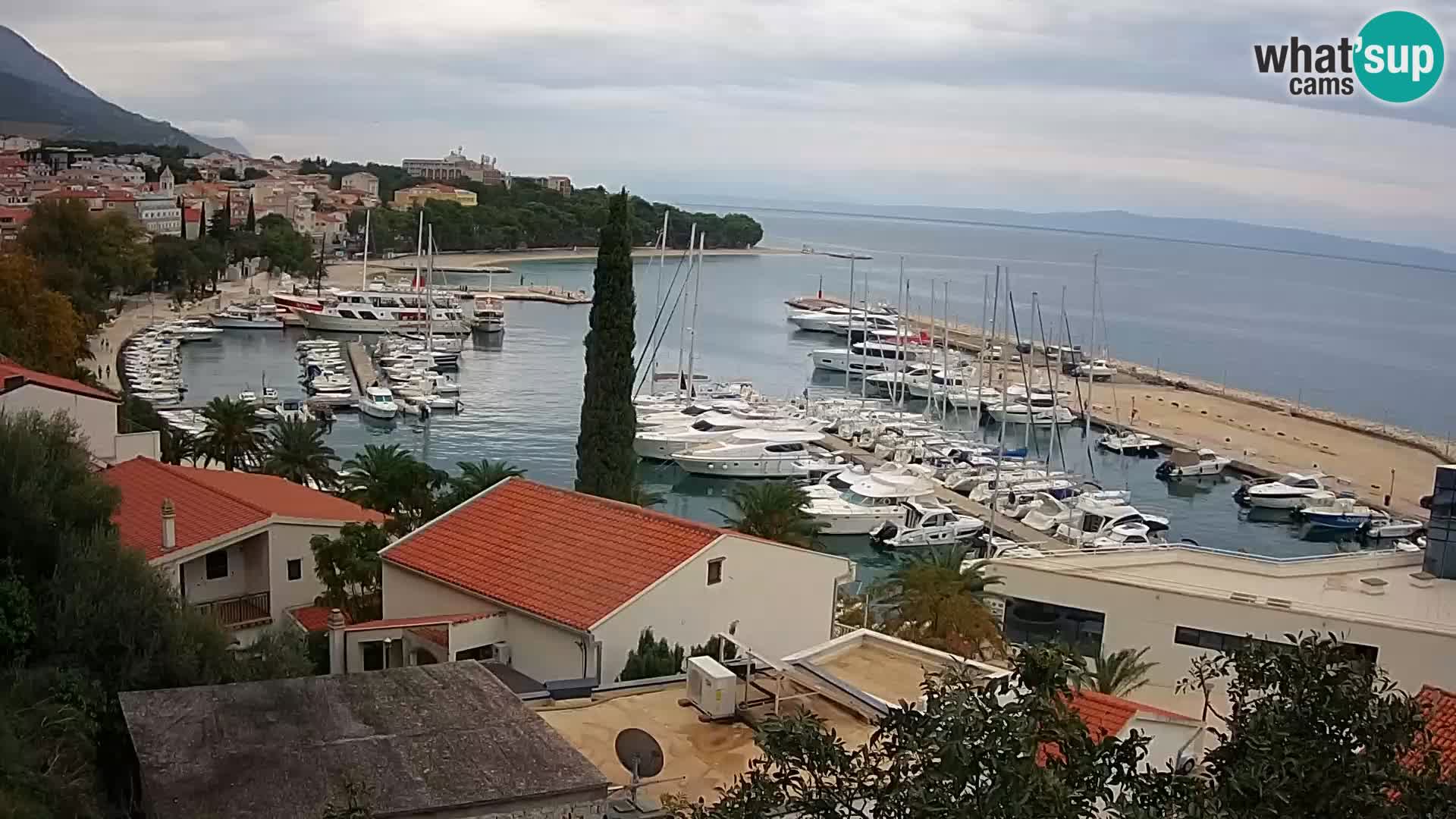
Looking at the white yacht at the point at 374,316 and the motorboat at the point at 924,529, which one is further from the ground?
the white yacht at the point at 374,316

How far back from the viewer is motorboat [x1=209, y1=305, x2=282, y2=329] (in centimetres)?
6366

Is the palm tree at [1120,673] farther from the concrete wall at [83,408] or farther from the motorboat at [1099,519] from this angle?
the motorboat at [1099,519]

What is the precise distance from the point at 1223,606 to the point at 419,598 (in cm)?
1017

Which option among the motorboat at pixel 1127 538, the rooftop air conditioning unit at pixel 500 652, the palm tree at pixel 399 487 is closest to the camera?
the rooftop air conditioning unit at pixel 500 652

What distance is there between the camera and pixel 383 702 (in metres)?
8.13

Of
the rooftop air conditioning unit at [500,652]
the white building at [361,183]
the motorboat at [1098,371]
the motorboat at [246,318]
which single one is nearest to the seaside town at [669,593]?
the rooftop air conditioning unit at [500,652]

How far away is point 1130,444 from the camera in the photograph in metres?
44.5

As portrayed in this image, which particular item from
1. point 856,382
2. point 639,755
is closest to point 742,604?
point 639,755

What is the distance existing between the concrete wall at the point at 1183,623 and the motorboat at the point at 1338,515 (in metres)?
20.7

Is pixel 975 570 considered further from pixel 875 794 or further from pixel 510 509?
pixel 875 794

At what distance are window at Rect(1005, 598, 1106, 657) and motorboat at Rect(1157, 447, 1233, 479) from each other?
2602 centimetres

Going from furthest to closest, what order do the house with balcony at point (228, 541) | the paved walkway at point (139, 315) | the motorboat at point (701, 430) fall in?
the paved walkway at point (139, 315) → the motorboat at point (701, 430) → the house with balcony at point (228, 541)

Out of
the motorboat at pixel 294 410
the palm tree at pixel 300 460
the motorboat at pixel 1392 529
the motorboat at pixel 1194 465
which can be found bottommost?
the motorboat at pixel 1392 529

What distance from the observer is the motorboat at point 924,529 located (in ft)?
100
